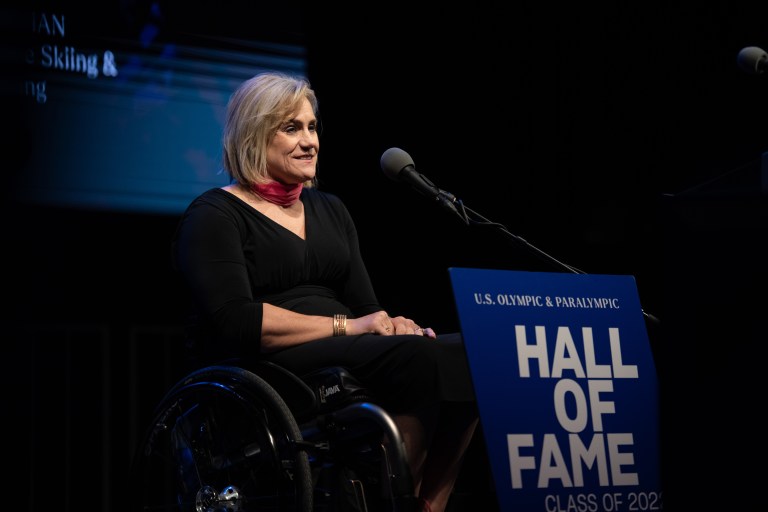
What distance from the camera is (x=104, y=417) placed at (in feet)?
12.0

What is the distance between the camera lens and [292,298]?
2.44 m

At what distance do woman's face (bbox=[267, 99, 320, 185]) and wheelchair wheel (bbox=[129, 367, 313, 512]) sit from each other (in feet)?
1.92

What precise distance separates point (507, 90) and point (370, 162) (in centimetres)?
72

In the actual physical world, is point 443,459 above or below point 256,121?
below

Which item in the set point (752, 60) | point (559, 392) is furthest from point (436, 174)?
point (559, 392)

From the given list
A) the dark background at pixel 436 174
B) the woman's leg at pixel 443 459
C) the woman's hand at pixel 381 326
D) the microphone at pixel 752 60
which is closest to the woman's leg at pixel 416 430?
the woman's leg at pixel 443 459

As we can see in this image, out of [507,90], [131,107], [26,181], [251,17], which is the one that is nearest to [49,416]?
[26,181]

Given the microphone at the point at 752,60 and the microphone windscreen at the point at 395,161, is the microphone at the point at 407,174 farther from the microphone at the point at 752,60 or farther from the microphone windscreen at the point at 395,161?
the microphone at the point at 752,60

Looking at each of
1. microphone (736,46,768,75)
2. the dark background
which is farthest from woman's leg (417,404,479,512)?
the dark background

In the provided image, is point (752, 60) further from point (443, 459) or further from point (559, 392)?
point (443, 459)

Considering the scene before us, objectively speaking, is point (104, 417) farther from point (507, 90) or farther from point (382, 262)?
point (507, 90)

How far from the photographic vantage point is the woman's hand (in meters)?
2.30

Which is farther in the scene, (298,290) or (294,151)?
(294,151)

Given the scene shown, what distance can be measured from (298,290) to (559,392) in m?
0.74
